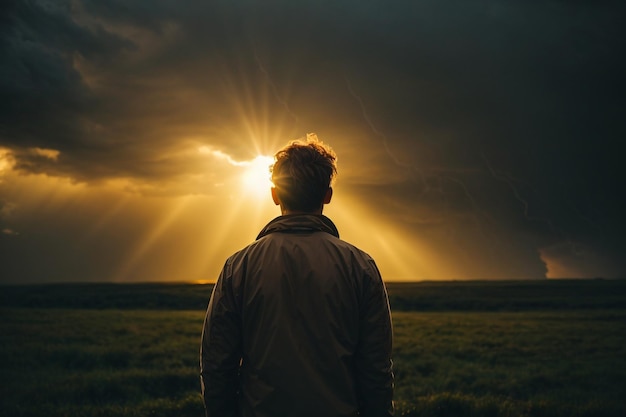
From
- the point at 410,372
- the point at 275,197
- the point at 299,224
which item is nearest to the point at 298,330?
the point at 299,224

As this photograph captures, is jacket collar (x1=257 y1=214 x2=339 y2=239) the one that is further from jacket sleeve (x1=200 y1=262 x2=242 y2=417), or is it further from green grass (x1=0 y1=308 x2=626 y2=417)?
green grass (x1=0 y1=308 x2=626 y2=417)

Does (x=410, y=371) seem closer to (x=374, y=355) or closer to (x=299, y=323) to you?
(x=374, y=355)

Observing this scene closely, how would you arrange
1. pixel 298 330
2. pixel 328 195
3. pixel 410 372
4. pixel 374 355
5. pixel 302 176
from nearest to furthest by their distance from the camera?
pixel 298 330 → pixel 374 355 → pixel 302 176 → pixel 328 195 → pixel 410 372

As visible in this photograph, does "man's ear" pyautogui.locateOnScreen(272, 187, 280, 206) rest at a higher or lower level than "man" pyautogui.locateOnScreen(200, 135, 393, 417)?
higher

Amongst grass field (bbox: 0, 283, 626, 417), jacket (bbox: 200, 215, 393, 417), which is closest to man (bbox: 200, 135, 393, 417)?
jacket (bbox: 200, 215, 393, 417)

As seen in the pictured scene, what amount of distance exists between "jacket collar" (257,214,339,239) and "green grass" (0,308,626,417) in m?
6.88

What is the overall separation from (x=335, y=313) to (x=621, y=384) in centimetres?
1221

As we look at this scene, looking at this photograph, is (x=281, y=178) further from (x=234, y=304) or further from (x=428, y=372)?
(x=428, y=372)

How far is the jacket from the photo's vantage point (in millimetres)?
2775

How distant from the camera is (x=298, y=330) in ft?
9.20

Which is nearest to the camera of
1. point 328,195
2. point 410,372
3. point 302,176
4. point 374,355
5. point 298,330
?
point 298,330

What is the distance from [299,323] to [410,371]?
11.8m

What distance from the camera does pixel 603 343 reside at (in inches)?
789

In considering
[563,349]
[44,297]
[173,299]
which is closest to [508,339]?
[563,349]
